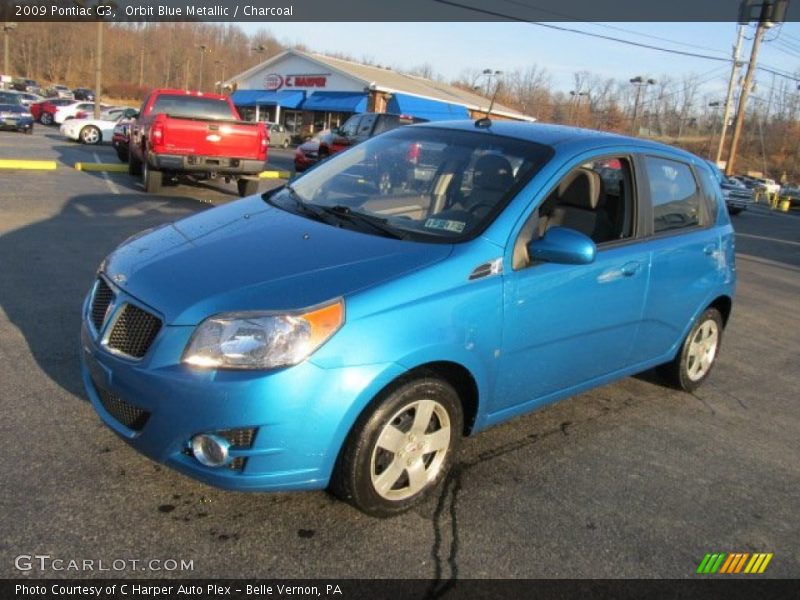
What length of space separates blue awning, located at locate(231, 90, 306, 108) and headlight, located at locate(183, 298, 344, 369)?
4721 cm

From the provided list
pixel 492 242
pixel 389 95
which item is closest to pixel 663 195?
pixel 492 242

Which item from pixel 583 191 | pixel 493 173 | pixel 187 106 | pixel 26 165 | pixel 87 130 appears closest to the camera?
pixel 493 173

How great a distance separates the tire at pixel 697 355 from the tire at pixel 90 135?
2638cm

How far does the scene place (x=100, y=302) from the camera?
3279mm

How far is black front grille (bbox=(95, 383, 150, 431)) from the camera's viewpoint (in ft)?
9.42

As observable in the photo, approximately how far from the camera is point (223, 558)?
271 cm

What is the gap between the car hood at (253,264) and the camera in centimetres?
282

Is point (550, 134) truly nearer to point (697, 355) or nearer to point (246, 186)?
point (697, 355)

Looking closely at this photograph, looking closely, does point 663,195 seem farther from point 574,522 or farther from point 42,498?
point 42,498

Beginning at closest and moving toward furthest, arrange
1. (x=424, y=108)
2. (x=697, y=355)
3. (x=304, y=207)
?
(x=304, y=207)
(x=697, y=355)
(x=424, y=108)

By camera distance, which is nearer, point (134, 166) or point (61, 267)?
point (61, 267)

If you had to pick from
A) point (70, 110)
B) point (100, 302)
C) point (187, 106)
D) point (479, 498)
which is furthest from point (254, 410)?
point (70, 110)

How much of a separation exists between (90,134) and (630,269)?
26871 millimetres

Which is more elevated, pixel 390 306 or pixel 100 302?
pixel 390 306
